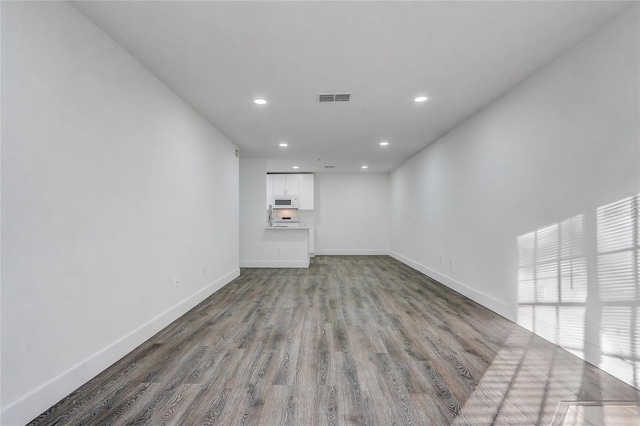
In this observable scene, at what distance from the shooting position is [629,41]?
2023mm

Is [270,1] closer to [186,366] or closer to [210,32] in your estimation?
[210,32]

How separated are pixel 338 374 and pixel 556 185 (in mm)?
2425

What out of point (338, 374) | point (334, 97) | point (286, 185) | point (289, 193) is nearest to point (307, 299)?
point (338, 374)

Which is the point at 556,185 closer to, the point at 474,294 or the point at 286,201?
the point at 474,294

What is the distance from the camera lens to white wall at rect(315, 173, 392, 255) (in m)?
9.39

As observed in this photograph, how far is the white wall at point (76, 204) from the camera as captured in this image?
1.61 metres

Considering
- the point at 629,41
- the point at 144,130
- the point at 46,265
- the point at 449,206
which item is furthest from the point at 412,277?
the point at 46,265

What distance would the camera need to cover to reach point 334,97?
3451 millimetres

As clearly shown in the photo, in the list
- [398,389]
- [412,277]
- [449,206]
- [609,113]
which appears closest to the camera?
[398,389]

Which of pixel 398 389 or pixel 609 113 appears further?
pixel 609 113

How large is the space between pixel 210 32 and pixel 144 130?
3.62 ft

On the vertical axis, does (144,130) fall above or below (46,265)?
above

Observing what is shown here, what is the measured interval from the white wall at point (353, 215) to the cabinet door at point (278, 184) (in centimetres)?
103

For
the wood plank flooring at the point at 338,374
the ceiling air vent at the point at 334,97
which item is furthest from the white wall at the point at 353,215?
the ceiling air vent at the point at 334,97
